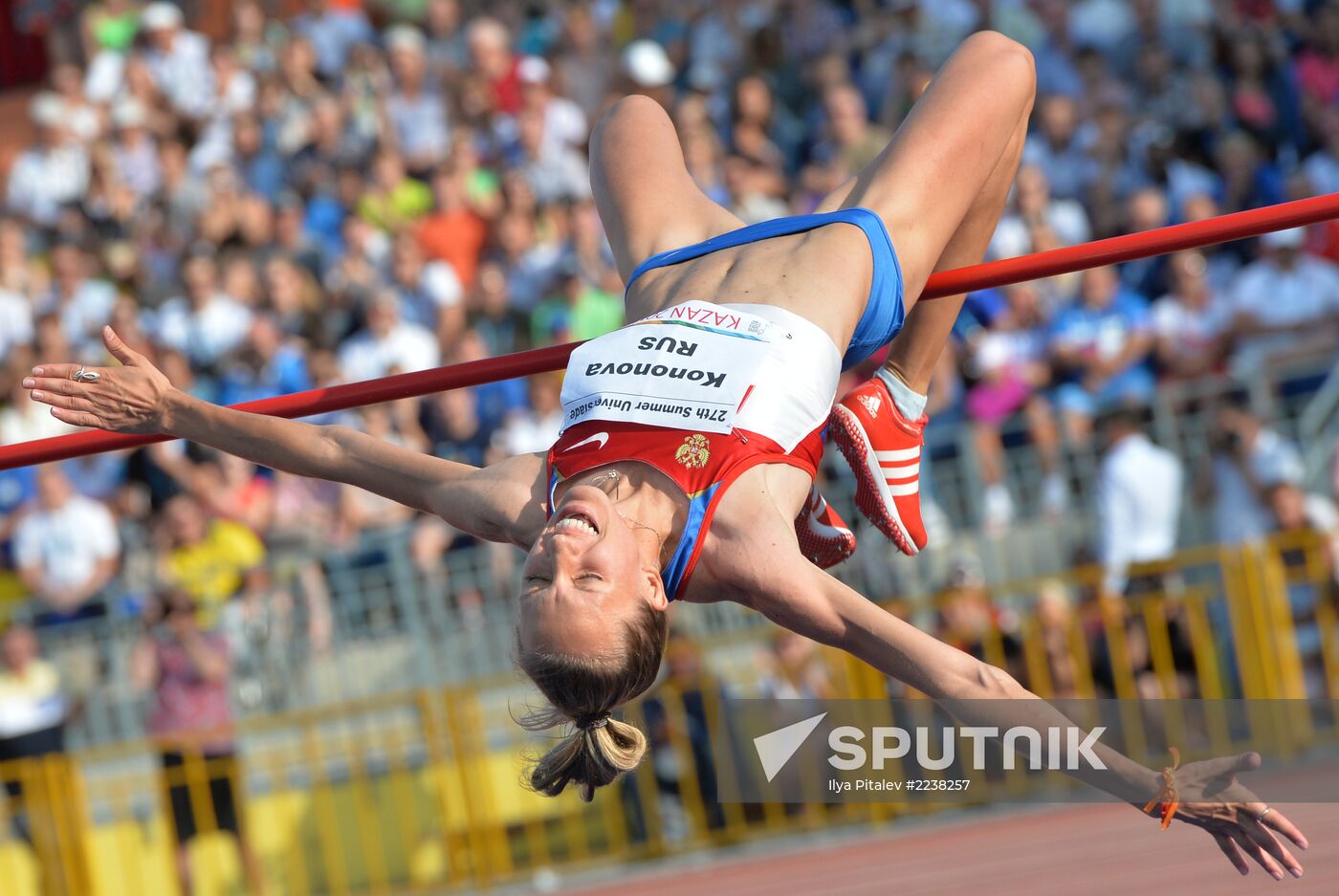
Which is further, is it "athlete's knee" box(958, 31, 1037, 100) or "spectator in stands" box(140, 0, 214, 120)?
"spectator in stands" box(140, 0, 214, 120)

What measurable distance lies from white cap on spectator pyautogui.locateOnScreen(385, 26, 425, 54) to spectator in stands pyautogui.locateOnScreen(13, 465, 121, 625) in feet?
11.8

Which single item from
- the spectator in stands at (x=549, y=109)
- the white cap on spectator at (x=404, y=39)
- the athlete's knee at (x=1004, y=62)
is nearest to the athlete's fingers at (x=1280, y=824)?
the athlete's knee at (x=1004, y=62)

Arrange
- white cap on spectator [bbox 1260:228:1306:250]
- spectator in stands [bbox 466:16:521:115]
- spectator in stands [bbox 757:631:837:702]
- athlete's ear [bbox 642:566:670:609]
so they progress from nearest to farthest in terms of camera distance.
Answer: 1. athlete's ear [bbox 642:566:670:609]
2. spectator in stands [bbox 757:631:837:702]
3. white cap on spectator [bbox 1260:228:1306:250]
4. spectator in stands [bbox 466:16:521:115]

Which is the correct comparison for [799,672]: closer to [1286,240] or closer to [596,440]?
[1286,240]

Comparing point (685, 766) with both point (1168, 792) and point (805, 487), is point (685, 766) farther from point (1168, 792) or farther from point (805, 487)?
point (1168, 792)

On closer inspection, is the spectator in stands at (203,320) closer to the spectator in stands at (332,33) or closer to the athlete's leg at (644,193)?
the spectator in stands at (332,33)

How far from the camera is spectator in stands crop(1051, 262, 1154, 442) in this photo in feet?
28.5

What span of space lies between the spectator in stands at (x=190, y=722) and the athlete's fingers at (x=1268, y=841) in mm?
5729

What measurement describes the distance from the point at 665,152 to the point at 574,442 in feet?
3.55

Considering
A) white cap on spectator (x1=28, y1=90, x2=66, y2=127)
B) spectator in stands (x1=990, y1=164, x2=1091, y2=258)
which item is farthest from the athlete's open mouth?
white cap on spectator (x1=28, y1=90, x2=66, y2=127)

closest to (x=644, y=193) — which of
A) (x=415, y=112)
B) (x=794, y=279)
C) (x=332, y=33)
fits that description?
(x=794, y=279)

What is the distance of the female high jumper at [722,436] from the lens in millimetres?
3943

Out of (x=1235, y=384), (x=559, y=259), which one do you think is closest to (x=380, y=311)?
(x=559, y=259)

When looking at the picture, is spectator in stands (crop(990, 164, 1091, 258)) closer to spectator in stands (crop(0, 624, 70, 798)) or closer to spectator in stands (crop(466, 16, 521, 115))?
spectator in stands (crop(466, 16, 521, 115))
